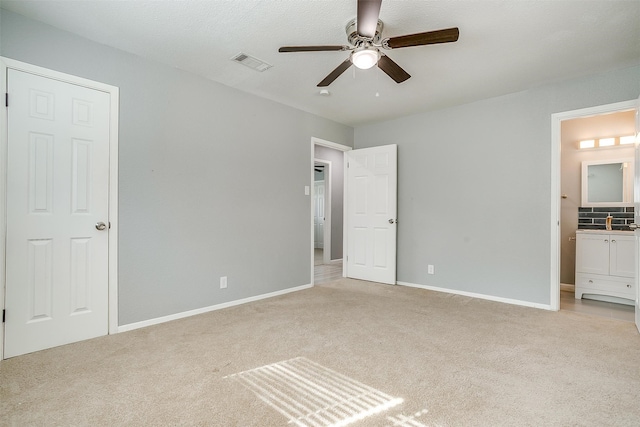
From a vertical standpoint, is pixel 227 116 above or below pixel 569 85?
below

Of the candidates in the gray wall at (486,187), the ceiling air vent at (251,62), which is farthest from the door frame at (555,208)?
the ceiling air vent at (251,62)

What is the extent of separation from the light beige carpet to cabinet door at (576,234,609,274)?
1.12 metres

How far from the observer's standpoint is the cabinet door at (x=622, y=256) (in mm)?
3795

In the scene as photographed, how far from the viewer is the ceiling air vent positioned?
9.50ft

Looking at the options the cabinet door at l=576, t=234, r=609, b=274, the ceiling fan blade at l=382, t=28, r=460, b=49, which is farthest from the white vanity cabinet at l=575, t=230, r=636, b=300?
the ceiling fan blade at l=382, t=28, r=460, b=49

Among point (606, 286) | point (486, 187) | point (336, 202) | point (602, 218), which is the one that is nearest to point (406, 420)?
point (486, 187)

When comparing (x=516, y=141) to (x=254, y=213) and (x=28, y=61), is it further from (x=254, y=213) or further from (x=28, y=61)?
(x=28, y=61)

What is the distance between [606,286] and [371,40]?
422 cm

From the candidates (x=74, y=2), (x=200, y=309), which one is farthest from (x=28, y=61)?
(x=200, y=309)

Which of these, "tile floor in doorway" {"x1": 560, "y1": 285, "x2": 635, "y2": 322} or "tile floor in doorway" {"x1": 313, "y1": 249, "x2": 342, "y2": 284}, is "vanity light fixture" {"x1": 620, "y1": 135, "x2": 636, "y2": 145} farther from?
"tile floor in doorway" {"x1": 313, "y1": 249, "x2": 342, "y2": 284}

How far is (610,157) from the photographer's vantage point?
4.33 meters

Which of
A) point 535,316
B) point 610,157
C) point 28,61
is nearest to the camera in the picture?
point 28,61

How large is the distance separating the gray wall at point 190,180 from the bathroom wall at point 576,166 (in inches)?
150

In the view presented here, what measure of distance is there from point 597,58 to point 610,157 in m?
2.14
